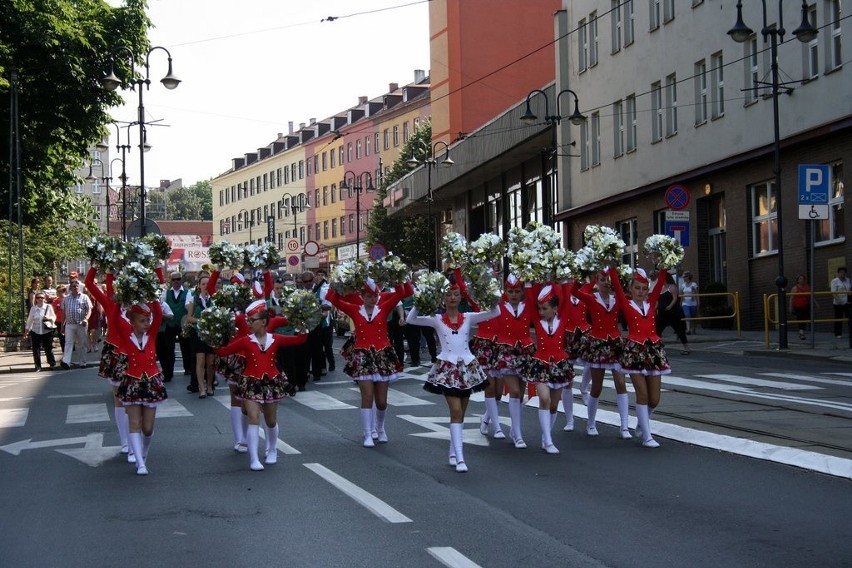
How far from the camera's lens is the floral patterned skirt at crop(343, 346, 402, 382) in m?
12.5

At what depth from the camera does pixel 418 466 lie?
11.1 meters

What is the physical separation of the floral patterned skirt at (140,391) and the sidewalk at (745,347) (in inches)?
562

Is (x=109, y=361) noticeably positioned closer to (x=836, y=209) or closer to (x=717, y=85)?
(x=836, y=209)

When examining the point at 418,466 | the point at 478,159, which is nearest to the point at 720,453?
the point at 418,466

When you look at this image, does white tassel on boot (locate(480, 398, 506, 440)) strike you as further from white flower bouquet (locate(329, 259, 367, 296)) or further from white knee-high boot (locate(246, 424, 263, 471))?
white knee-high boot (locate(246, 424, 263, 471))

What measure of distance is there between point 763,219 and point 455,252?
865 inches

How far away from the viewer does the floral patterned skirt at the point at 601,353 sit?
13031mm

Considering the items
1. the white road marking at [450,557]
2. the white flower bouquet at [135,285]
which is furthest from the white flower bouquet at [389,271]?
the white road marking at [450,557]

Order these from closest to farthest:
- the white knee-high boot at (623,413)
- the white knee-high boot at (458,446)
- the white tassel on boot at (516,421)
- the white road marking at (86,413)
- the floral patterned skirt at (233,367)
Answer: the white knee-high boot at (458,446) → the floral patterned skirt at (233,367) → the white tassel on boot at (516,421) → the white knee-high boot at (623,413) → the white road marking at (86,413)

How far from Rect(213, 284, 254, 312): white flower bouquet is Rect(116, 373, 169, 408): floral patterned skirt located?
109 cm

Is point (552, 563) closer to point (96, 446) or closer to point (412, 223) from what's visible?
point (96, 446)

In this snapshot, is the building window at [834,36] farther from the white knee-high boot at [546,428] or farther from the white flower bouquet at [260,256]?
the white knee-high boot at [546,428]

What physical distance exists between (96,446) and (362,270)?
3.35 meters

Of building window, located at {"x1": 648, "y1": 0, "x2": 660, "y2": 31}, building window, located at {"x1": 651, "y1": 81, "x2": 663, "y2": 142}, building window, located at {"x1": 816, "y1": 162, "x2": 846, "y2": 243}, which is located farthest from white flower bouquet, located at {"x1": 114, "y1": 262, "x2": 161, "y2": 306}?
building window, located at {"x1": 648, "y1": 0, "x2": 660, "y2": 31}
